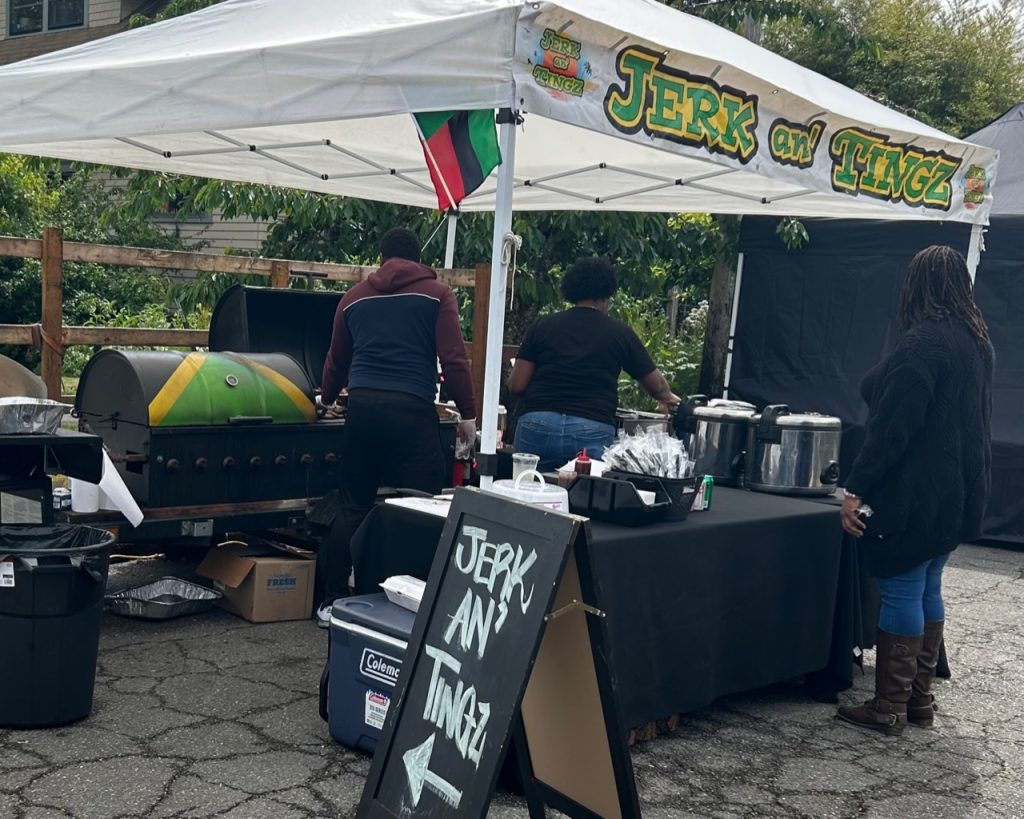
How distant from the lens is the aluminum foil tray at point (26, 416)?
14.4 ft

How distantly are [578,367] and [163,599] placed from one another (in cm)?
236

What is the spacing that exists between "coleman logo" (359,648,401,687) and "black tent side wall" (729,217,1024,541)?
6.24 m

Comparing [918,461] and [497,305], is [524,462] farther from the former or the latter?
[918,461]

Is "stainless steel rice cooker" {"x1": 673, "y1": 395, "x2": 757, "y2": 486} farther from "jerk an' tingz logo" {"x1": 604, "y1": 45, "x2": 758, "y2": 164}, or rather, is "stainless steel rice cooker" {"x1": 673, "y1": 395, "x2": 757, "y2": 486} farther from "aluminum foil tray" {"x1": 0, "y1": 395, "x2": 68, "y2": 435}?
"aluminum foil tray" {"x1": 0, "y1": 395, "x2": 68, "y2": 435}

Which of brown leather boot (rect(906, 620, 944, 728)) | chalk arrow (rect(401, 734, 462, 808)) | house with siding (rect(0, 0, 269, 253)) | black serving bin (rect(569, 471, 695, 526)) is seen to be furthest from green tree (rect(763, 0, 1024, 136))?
chalk arrow (rect(401, 734, 462, 808))

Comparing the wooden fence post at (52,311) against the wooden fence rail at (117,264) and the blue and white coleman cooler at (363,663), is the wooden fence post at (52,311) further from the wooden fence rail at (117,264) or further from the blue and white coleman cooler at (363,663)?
the blue and white coleman cooler at (363,663)

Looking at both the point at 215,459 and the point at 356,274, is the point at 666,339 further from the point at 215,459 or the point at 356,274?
the point at 215,459

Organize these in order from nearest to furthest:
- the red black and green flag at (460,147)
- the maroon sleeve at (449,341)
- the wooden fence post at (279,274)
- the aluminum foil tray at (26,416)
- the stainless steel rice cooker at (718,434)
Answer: the red black and green flag at (460,147) → the aluminum foil tray at (26,416) → the maroon sleeve at (449,341) → the stainless steel rice cooker at (718,434) → the wooden fence post at (279,274)

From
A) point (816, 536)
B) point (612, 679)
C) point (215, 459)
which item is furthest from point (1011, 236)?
point (612, 679)

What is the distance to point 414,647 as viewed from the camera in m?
3.20

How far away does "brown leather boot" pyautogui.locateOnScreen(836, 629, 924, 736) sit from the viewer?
14.5 ft

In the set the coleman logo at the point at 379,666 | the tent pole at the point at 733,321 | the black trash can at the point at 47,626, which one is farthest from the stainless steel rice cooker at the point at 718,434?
the tent pole at the point at 733,321

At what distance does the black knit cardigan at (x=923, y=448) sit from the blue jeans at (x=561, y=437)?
1218mm

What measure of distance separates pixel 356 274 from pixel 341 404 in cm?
185
